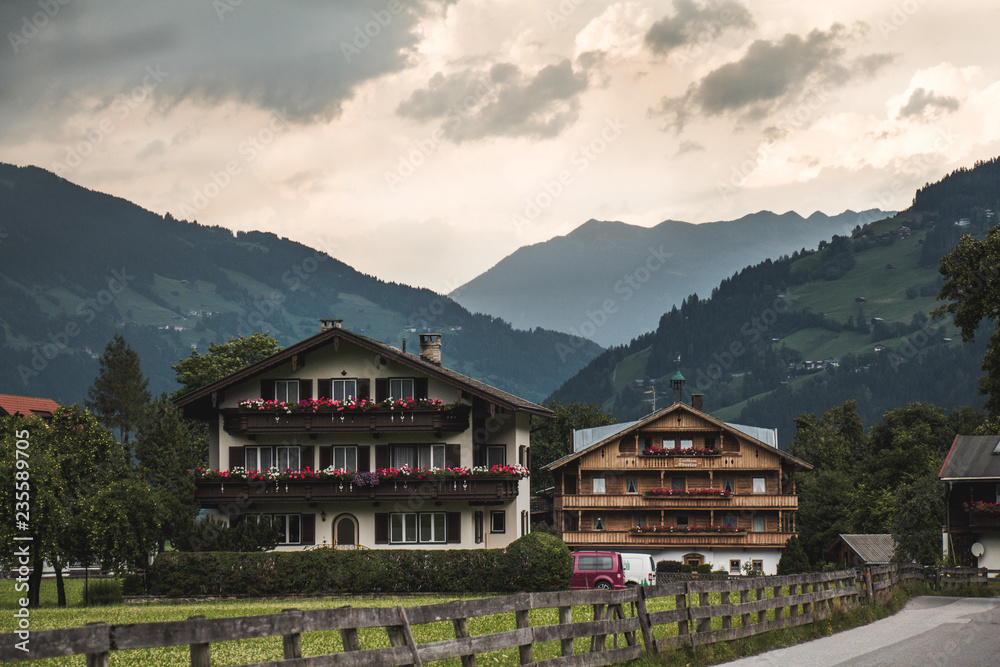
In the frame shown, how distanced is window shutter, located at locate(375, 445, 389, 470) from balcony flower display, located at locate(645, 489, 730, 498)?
30.9 metres

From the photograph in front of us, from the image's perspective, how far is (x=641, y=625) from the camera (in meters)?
15.7

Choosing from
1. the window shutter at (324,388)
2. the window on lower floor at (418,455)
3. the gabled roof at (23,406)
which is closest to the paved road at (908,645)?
the window on lower floor at (418,455)

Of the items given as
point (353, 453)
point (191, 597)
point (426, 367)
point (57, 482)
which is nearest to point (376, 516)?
point (353, 453)

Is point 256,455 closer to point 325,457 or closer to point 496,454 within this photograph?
point 325,457

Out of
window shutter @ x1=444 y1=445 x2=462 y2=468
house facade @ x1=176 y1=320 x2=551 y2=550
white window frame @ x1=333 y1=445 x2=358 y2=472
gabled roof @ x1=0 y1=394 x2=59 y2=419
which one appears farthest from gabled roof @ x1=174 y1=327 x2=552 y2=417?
gabled roof @ x1=0 y1=394 x2=59 y2=419

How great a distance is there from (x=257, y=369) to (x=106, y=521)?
12.8 m

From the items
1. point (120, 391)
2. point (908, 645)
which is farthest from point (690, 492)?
point (120, 391)

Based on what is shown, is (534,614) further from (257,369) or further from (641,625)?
(257,369)

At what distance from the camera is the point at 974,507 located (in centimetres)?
5588

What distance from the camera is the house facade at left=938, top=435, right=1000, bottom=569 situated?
5641cm

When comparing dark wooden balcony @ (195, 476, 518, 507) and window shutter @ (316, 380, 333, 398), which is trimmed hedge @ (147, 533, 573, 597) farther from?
window shutter @ (316, 380, 333, 398)

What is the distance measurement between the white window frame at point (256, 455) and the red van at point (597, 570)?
15738 millimetres

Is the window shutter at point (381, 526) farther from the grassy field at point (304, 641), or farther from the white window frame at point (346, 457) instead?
the grassy field at point (304, 641)

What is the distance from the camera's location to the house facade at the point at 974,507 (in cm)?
5641
